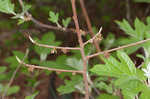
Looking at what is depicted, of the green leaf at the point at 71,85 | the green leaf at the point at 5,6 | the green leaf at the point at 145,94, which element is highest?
the green leaf at the point at 5,6

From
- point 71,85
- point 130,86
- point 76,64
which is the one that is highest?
point 130,86

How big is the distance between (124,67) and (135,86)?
0.39ft

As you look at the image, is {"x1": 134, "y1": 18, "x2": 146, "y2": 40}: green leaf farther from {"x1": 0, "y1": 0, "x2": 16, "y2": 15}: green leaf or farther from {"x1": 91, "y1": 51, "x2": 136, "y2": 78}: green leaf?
{"x1": 0, "y1": 0, "x2": 16, "y2": 15}: green leaf

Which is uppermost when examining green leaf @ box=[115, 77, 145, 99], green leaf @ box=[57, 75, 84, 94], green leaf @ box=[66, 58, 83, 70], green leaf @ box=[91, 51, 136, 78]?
green leaf @ box=[91, 51, 136, 78]

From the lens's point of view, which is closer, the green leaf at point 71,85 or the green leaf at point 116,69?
the green leaf at point 116,69

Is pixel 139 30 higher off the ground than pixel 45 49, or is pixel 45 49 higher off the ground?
pixel 139 30

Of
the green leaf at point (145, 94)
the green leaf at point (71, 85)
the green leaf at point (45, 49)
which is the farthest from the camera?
the green leaf at point (45, 49)

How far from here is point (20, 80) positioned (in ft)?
9.71

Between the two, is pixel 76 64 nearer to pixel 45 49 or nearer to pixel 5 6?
pixel 45 49

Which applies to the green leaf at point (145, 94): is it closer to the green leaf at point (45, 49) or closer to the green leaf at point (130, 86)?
the green leaf at point (130, 86)

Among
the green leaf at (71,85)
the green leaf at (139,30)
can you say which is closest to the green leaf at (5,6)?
the green leaf at (71,85)

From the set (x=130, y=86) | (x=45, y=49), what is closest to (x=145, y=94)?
(x=130, y=86)

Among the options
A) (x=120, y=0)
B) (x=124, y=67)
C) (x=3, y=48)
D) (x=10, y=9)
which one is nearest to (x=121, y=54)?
(x=124, y=67)

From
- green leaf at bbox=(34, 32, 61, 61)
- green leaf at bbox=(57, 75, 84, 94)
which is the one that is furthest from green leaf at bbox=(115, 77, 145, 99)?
green leaf at bbox=(34, 32, 61, 61)
